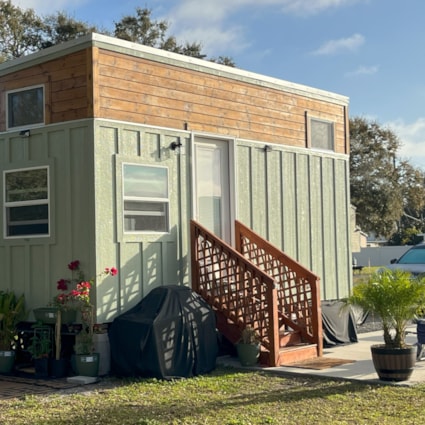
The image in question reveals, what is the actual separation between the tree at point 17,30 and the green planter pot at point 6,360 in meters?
19.9

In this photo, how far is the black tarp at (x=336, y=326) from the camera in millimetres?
10703

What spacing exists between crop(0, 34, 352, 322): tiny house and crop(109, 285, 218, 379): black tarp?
45 centimetres

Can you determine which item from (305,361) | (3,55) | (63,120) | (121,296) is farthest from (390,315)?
(3,55)

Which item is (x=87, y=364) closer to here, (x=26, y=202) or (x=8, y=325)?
(x=8, y=325)

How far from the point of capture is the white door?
10164mm

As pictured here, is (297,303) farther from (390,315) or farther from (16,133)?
(16,133)

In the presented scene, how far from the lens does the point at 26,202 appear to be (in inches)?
366

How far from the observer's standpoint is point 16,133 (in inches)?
374

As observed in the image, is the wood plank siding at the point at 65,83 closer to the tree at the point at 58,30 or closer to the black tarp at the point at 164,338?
the black tarp at the point at 164,338

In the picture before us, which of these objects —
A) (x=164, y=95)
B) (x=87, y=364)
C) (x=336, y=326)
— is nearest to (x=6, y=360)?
(x=87, y=364)

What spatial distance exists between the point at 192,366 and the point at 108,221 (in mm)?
2051

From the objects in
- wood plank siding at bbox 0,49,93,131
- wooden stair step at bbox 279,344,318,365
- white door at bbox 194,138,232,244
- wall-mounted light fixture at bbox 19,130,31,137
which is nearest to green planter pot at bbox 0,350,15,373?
wall-mounted light fixture at bbox 19,130,31,137

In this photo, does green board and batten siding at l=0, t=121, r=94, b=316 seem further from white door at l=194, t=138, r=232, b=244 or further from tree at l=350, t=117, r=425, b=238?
tree at l=350, t=117, r=425, b=238

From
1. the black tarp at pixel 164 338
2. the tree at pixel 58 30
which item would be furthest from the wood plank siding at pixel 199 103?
the tree at pixel 58 30
